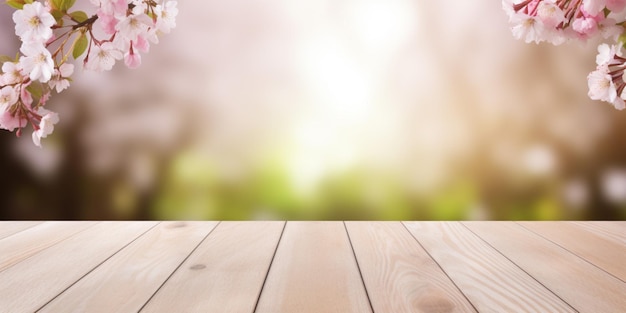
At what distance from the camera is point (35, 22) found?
0.58m

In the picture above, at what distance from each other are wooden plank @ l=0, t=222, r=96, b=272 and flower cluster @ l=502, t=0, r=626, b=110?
4.33 feet

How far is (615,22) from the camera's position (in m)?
0.60

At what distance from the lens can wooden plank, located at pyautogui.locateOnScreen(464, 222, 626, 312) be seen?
3.87 feet

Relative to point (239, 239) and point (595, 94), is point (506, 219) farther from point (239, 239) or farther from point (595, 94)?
point (595, 94)

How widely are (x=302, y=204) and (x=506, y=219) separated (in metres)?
0.77

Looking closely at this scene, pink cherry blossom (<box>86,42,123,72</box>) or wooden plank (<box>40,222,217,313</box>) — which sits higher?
pink cherry blossom (<box>86,42,123,72</box>)

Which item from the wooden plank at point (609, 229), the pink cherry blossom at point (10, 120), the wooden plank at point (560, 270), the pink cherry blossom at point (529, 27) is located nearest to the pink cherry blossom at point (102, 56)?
the pink cherry blossom at point (10, 120)

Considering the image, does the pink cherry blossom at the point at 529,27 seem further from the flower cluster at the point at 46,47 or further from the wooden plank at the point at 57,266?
the wooden plank at the point at 57,266

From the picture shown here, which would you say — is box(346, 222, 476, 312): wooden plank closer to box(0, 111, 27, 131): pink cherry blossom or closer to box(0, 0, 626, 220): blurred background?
box(0, 0, 626, 220): blurred background

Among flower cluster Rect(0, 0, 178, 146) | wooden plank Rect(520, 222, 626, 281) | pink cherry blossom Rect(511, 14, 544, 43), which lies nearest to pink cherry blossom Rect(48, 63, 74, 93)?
flower cluster Rect(0, 0, 178, 146)

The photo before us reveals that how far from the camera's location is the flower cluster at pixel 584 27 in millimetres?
595

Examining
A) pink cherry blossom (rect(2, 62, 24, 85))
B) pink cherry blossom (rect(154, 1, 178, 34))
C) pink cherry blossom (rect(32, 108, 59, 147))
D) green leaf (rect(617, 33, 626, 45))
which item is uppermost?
pink cherry blossom (rect(154, 1, 178, 34))

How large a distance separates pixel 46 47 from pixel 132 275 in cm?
83

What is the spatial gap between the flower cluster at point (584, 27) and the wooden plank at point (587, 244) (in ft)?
2.90
